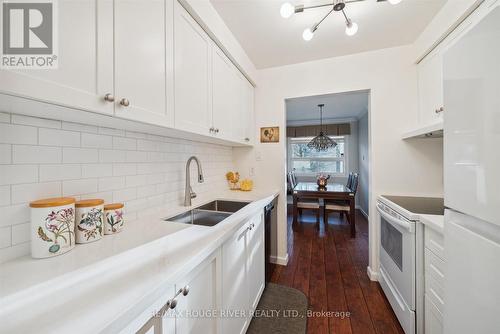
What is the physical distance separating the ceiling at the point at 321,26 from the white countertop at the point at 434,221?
157 cm

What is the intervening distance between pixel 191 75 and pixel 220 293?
1.29 m

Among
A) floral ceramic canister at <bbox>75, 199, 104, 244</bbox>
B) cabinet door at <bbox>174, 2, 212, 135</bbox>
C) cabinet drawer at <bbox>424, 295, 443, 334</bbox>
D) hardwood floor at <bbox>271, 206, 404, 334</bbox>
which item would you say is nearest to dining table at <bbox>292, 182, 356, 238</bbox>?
hardwood floor at <bbox>271, 206, 404, 334</bbox>

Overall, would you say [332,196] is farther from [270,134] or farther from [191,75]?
[191,75]

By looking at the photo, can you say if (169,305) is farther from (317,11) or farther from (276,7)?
(317,11)

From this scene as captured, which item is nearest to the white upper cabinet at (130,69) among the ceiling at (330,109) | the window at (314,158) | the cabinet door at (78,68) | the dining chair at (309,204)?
the cabinet door at (78,68)

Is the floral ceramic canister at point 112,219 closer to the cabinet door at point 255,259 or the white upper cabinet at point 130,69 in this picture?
the white upper cabinet at point 130,69

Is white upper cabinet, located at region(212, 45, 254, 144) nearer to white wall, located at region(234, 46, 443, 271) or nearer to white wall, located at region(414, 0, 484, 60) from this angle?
white wall, located at region(234, 46, 443, 271)

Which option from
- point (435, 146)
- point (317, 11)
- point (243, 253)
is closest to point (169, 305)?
point (243, 253)

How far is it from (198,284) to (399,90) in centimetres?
248

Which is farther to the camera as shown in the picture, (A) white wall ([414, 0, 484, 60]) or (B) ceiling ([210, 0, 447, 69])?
(B) ceiling ([210, 0, 447, 69])

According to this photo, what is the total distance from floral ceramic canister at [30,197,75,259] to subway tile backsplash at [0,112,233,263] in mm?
98

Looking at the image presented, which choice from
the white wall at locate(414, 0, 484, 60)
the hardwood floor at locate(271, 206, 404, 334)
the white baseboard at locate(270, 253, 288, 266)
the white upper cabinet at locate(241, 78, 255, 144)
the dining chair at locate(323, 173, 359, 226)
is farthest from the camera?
the dining chair at locate(323, 173, 359, 226)

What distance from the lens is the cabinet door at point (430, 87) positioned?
5.08 feet

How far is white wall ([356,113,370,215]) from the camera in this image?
4.31 metres
